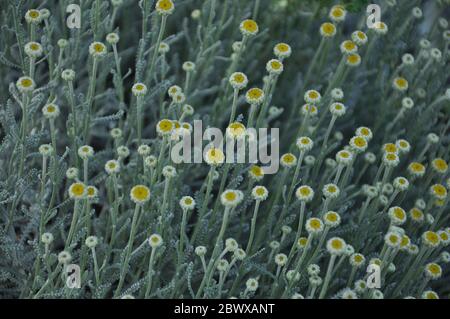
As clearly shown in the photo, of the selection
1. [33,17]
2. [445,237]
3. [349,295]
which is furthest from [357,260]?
[33,17]

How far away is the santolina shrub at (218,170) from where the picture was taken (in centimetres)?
115

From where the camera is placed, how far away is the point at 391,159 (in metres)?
1.22

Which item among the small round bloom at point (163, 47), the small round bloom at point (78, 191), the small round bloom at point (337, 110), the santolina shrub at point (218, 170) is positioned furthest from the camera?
the small round bloom at point (163, 47)

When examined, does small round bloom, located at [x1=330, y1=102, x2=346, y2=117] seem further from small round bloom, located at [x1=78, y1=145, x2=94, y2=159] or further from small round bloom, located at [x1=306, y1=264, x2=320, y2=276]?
small round bloom, located at [x1=78, y1=145, x2=94, y2=159]

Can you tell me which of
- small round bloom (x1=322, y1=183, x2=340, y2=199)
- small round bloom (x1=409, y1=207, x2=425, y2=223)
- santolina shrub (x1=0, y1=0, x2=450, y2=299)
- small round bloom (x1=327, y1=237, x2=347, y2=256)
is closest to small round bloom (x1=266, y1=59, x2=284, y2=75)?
santolina shrub (x1=0, y1=0, x2=450, y2=299)

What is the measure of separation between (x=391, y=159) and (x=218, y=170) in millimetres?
388

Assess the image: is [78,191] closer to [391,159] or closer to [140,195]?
[140,195]

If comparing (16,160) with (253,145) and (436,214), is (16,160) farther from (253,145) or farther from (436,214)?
(436,214)

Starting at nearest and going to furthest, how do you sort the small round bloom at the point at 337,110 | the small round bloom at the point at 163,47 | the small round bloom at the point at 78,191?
the small round bloom at the point at 78,191
the small round bloom at the point at 337,110
the small round bloom at the point at 163,47

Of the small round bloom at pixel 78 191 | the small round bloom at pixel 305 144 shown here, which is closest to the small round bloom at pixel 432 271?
the small round bloom at pixel 305 144

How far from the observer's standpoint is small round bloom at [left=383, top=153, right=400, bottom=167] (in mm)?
1213

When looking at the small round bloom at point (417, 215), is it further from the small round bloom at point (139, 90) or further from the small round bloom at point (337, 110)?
the small round bloom at point (139, 90)

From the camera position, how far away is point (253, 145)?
130 centimetres
